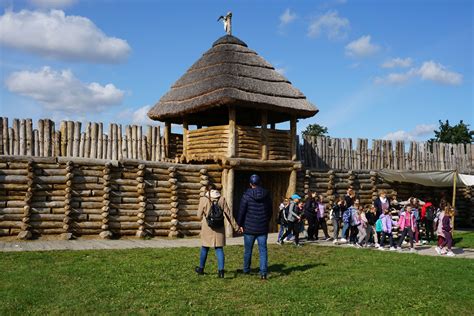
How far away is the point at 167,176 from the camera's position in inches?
658

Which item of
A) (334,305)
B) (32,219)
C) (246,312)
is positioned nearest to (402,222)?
(334,305)

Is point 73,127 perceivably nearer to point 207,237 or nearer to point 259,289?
point 207,237

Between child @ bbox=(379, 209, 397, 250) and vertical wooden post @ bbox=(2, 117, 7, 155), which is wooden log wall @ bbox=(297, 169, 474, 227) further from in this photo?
vertical wooden post @ bbox=(2, 117, 7, 155)

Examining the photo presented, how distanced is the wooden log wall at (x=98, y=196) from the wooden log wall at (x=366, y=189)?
4.67 m

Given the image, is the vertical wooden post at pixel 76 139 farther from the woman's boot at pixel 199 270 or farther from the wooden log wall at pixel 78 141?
the woman's boot at pixel 199 270

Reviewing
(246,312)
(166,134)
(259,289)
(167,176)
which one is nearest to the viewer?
(246,312)

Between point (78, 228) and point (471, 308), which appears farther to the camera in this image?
point (78, 228)

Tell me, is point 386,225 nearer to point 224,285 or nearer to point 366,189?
point 366,189

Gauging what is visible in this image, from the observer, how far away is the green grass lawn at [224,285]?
755 cm

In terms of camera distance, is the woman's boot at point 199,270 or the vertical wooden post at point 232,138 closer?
the woman's boot at point 199,270

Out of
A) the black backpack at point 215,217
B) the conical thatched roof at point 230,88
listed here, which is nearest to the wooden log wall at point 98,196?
the conical thatched roof at point 230,88

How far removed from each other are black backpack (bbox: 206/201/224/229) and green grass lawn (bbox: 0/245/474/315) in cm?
102

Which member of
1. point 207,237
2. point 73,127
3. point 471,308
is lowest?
point 471,308

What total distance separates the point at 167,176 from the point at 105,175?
2085 mm
